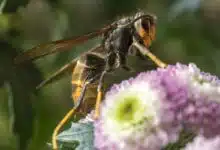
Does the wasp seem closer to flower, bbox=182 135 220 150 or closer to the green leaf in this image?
the green leaf

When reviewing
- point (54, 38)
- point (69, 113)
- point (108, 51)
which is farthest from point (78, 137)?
point (54, 38)

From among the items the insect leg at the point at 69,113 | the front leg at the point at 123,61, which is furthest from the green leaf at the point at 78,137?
the front leg at the point at 123,61

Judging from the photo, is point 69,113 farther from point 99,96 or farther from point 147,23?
point 147,23

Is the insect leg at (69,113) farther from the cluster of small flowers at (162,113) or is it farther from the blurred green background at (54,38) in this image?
the blurred green background at (54,38)

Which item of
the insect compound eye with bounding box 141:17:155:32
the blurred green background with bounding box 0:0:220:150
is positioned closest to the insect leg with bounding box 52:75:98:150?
the insect compound eye with bounding box 141:17:155:32

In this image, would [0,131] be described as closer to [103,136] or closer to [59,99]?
[59,99]

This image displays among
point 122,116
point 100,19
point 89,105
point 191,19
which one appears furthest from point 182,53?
point 122,116
